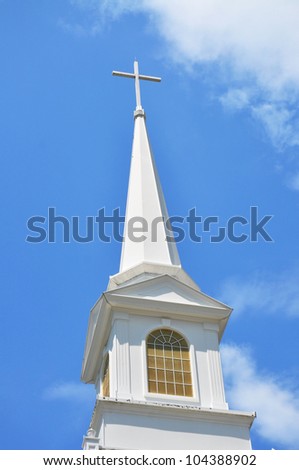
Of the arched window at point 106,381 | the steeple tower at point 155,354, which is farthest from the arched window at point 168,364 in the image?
the arched window at point 106,381

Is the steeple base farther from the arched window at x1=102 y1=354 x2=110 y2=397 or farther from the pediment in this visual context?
the pediment

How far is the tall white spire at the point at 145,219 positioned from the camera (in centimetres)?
3659

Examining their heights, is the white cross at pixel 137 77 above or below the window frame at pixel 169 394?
above

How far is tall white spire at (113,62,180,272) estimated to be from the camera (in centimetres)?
3659

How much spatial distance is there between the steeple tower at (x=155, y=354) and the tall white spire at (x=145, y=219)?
5cm

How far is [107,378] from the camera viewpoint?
34188 millimetres

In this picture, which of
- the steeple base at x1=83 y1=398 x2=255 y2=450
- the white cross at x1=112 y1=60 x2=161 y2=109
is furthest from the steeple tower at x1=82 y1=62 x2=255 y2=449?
the white cross at x1=112 y1=60 x2=161 y2=109

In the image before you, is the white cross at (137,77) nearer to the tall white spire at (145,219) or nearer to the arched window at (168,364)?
the tall white spire at (145,219)

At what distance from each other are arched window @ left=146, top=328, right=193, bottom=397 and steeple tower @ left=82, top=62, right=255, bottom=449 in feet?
0.11

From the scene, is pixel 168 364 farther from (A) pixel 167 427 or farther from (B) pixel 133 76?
(B) pixel 133 76

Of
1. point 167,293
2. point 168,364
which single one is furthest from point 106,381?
point 167,293
